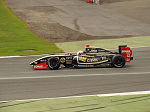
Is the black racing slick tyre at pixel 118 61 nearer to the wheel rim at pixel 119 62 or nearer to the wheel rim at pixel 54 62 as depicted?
the wheel rim at pixel 119 62

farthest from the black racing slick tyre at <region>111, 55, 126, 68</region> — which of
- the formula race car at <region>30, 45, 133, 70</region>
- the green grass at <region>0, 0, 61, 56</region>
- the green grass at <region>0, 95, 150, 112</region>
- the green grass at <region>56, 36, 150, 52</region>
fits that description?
the green grass at <region>0, 0, 61, 56</region>

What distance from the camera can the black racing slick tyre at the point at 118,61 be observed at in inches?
671

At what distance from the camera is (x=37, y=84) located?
1409cm

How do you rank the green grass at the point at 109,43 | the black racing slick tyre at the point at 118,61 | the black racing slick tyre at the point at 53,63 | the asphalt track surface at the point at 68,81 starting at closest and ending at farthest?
the asphalt track surface at the point at 68,81 → the black racing slick tyre at the point at 53,63 → the black racing slick tyre at the point at 118,61 → the green grass at the point at 109,43

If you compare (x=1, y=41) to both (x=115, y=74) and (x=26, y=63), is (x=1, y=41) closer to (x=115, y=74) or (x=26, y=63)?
(x=26, y=63)

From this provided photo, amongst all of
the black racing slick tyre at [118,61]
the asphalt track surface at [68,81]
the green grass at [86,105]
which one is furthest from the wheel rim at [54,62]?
the green grass at [86,105]

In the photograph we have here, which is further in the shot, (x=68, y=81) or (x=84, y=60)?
(x=84, y=60)

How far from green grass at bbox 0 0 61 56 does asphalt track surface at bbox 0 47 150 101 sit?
5.21m

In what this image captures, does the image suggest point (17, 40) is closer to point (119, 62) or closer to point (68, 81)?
point (119, 62)

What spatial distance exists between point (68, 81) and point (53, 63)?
2.68 meters

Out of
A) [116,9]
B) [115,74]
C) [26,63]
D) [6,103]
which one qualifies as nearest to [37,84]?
[6,103]

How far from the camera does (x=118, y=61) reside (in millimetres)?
17156

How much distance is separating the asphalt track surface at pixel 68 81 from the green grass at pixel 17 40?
17.1 ft

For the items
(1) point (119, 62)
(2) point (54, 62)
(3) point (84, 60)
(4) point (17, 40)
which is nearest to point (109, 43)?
(4) point (17, 40)
